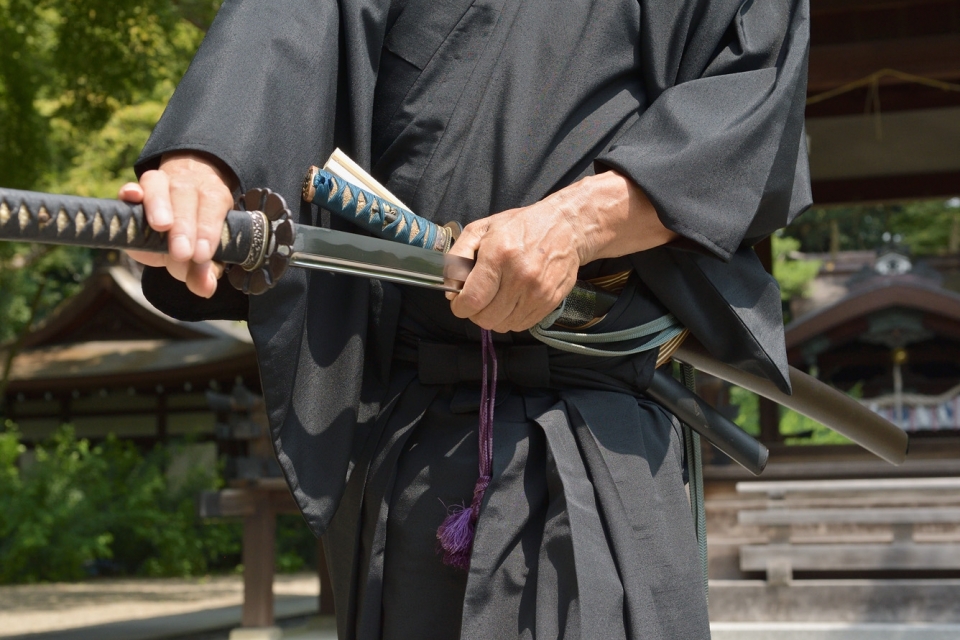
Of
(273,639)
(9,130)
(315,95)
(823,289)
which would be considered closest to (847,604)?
A: (273,639)

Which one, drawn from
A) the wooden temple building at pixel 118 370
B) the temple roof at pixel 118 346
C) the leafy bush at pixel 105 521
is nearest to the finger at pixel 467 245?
the temple roof at pixel 118 346

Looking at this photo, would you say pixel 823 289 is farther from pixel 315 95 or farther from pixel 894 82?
pixel 315 95

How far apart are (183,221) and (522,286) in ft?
1.16

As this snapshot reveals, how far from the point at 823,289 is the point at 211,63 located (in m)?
15.5

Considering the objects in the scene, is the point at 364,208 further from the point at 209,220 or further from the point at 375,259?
the point at 209,220

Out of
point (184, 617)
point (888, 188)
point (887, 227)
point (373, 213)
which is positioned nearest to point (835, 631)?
point (888, 188)

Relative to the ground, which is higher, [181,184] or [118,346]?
[118,346]

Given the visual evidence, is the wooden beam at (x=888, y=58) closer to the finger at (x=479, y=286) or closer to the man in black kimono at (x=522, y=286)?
the man in black kimono at (x=522, y=286)

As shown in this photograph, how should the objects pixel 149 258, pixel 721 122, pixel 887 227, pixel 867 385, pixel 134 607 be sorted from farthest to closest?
1. pixel 887 227
2. pixel 867 385
3. pixel 134 607
4. pixel 721 122
5. pixel 149 258

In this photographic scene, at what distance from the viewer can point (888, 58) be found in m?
5.15

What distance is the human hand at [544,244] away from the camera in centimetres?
101

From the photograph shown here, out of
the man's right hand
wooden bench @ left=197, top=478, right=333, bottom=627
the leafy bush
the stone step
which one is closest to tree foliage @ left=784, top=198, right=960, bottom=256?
the leafy bush

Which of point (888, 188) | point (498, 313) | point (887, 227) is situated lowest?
point (498, 313)

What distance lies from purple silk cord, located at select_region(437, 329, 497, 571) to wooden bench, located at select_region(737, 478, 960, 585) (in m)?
4.13
